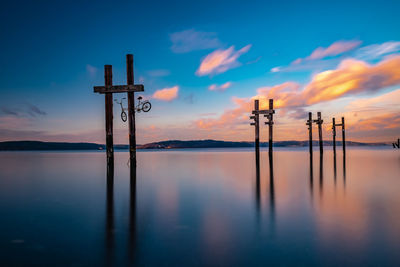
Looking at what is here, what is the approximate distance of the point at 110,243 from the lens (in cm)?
486

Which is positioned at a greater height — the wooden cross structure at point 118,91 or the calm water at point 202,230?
the wooden cross structure at point 118,91

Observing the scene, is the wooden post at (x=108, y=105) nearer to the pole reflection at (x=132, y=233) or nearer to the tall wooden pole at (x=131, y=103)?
the tall wooden pole at (x=131, y=103)

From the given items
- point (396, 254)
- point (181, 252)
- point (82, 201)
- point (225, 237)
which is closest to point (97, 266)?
point (181, 252)

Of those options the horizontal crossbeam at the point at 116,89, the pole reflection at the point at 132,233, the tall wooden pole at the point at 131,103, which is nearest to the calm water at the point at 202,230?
the pole reflection at the point at 132,233

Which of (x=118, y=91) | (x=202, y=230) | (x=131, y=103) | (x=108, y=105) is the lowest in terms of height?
(x=202, y=230)

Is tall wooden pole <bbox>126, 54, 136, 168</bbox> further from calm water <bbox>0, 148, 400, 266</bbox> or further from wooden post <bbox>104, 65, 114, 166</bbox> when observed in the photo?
calm water <bbox>0, 148, 400, 266</bbox>

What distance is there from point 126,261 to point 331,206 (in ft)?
21.9

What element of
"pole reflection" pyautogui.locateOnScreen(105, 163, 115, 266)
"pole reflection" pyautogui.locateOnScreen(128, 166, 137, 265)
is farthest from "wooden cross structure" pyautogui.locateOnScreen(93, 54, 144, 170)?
"pole reflection" pyautogui.locateOnScreen(128, 166, 137, 265)

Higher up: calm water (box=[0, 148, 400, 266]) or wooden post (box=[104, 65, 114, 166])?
wooden post (box=[104, 65, 114, 166])

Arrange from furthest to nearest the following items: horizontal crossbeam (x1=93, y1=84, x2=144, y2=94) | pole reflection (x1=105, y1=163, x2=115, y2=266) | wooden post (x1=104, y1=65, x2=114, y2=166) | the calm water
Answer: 1. wooden post (x1=104, y1=65, x2=114, y2=166)
2. horizontal crossbeam (x1=93, y1=84, x2=144, y2=94)
3. pole reflection (x1=105, y1=163, x2=115, y2=266)
4. the calm water

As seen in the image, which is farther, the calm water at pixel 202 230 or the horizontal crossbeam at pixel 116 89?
the horizontal crossbeam at pixel 116 89

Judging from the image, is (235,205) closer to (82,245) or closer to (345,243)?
(345,243)

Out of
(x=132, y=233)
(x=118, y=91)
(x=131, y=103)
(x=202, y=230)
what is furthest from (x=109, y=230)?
(x=118, y=91)

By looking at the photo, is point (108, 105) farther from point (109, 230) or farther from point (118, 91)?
point (109, 230)
